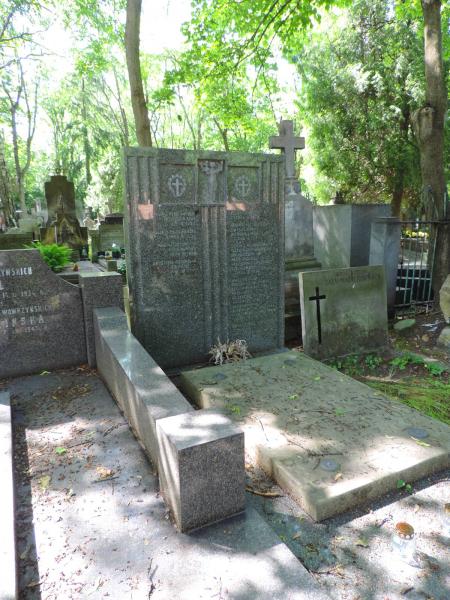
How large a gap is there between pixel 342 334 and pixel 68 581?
439 centimetres

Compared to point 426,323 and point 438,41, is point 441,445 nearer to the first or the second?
point 426,323

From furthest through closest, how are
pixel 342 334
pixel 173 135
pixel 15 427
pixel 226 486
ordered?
pixel 173 135 → pixel 342 334 → pixel 15 427 → pixel 226 486

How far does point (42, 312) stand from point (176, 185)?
205cm

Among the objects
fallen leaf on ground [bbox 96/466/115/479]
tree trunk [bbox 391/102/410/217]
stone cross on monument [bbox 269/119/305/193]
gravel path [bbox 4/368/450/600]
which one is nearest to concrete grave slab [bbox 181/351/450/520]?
gravel path [bbox 4/368/450/600]

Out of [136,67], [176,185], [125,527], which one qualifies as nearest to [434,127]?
[176,185]

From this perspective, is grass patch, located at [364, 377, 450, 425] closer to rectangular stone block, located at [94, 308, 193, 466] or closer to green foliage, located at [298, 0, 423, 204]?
rectangular stone block, located at [94, 308, 193, 466]

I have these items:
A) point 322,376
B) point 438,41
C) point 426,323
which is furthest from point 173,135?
point 322,376

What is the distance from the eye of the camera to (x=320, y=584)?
2012mm

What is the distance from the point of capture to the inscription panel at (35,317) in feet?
14.0

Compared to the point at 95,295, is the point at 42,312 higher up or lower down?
lower down

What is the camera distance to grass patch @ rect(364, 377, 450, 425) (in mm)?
4145

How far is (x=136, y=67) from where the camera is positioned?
8.68 m

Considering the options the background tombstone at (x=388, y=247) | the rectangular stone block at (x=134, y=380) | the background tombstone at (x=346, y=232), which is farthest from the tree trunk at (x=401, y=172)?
the rectangular stone block at (x=134, y=380)

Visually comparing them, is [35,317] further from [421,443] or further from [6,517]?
[421,443]
